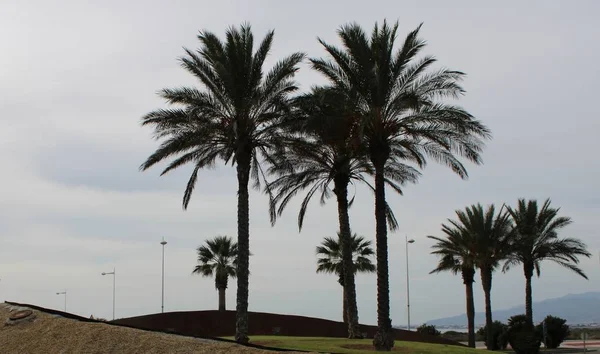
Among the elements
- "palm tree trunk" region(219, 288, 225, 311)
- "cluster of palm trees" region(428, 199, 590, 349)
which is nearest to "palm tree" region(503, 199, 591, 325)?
"cluster of palm trees" region(428, 199, 590, 349)

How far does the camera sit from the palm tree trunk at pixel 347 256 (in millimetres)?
33500

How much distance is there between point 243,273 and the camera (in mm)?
28266

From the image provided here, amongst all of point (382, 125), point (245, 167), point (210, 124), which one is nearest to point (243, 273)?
point (245, 167)

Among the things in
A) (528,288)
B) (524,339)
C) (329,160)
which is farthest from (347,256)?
(528,288)

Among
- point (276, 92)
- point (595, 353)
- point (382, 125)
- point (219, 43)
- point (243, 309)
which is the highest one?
point (219, 43)

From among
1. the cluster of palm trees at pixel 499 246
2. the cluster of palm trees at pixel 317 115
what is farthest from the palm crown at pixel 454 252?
the cluster of palm trees at pixel 317 115

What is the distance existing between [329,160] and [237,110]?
272 inches

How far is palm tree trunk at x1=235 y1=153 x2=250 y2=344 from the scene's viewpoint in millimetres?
27906

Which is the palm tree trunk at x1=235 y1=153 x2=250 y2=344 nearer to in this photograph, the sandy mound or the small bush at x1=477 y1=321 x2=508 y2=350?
the sandy mound

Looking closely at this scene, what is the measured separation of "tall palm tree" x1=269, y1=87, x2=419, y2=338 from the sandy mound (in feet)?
42.2

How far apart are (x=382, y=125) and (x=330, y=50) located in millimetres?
3715

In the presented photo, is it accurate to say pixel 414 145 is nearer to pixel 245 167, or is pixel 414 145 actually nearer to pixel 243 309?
pixel 245 167

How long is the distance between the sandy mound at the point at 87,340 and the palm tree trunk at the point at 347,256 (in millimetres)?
16843

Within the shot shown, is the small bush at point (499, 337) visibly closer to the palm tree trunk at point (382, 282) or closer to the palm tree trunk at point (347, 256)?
the palm tree trunk at point (347, 256)
